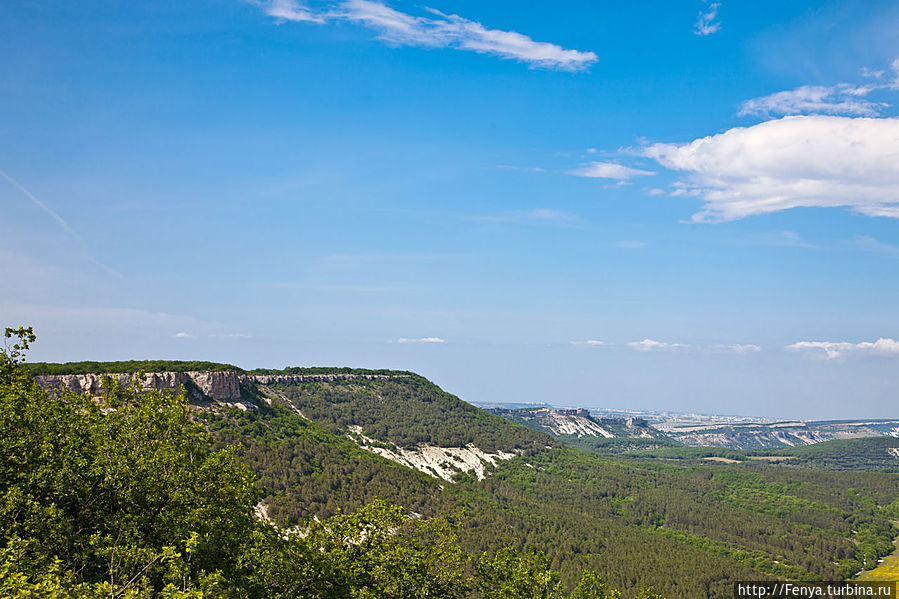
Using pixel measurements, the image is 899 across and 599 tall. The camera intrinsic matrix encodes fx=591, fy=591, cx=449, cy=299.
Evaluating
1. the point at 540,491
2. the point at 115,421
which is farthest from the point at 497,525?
the point at 115,421

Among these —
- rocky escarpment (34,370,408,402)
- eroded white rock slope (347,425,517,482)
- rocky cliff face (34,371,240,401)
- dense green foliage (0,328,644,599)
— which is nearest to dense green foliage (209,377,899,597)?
eroded white rock slope (347,425,517,482)

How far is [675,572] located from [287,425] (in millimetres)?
96687

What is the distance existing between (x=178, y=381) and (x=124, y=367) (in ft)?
46.9

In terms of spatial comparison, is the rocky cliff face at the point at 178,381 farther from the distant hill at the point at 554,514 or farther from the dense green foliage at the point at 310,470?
the dense green foliage at the point at 310,470

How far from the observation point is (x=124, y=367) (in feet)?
400

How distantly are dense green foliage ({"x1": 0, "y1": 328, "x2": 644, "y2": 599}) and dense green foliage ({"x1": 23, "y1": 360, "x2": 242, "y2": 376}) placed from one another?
64304 millimetres

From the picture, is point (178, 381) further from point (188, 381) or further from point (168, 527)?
point (168, 527)

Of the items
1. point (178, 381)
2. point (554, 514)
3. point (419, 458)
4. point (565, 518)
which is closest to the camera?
point (178, 381)

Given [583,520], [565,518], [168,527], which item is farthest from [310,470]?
[168,527]

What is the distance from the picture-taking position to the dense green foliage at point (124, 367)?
357 ft

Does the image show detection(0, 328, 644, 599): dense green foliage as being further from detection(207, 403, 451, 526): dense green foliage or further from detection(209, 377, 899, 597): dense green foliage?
detection(207, 403, 451, 526): dense green foliage

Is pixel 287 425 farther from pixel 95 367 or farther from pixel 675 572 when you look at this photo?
pixel 675 572

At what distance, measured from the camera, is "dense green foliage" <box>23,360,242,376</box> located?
10894 centimetres

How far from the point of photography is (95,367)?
117 m
